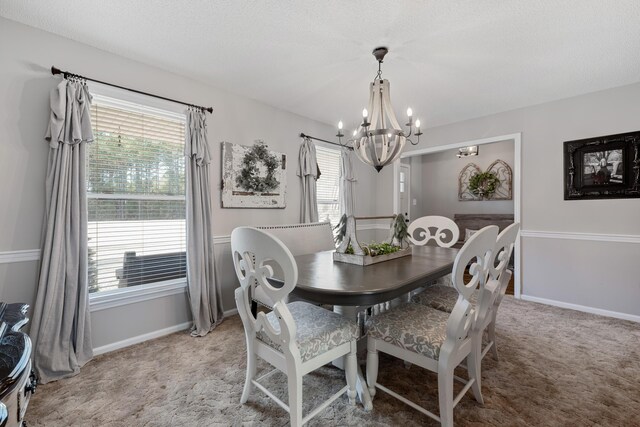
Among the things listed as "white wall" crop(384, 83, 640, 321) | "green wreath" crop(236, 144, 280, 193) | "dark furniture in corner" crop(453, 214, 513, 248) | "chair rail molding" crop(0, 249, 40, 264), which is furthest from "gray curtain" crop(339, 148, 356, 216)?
"chair rail molding" crop(0, 249, 40, 264)

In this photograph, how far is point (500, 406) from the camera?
1.63 metres

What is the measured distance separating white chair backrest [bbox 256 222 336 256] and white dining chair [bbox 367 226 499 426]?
1.45 m

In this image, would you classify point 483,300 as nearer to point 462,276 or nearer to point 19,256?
point 462,276

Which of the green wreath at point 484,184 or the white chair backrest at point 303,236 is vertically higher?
the green wreath at point 484,184

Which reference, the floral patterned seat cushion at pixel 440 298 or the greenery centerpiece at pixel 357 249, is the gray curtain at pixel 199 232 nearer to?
the greenery centerpiece at pixel 357 249

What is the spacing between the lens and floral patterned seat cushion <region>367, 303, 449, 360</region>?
1408mm

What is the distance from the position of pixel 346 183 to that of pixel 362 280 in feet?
10.1

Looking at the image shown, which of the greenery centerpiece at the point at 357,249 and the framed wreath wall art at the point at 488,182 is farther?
the framed wreath wall art at the point at 488,182

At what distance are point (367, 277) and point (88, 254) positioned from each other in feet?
7.17

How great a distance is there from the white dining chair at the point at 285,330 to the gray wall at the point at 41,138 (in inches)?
54.7

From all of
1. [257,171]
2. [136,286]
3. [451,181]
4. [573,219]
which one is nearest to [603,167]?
[573,219]

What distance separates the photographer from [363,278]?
1529 millimetres

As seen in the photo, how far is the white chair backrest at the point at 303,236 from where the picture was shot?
3013mm

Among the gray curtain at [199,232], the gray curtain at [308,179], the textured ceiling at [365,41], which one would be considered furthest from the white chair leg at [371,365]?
the gray curtain at [308,179]
